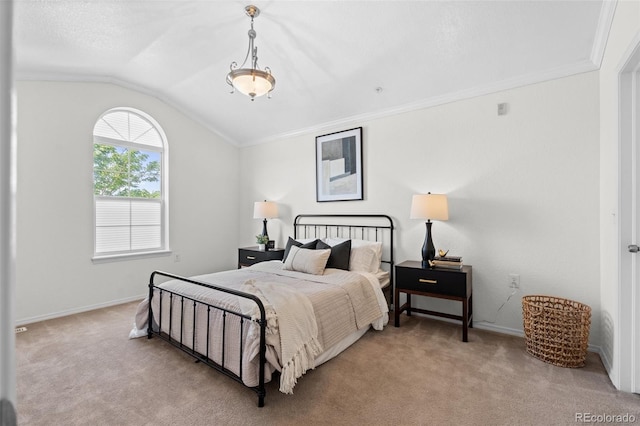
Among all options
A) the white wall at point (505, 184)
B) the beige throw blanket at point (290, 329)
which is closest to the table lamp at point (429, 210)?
the white wall at point (505, 184)

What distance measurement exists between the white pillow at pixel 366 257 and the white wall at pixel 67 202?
9.14 feet

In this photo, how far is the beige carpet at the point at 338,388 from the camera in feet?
6.10

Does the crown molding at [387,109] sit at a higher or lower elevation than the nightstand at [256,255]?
higher

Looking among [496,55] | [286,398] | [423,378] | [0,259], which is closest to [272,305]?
[286,398]

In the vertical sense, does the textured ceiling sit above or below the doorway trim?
above

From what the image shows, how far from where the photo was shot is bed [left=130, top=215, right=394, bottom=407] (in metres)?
2.02

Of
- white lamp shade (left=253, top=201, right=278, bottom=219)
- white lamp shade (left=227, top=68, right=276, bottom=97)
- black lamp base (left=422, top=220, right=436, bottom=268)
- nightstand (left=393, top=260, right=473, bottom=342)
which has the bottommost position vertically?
nightstand (left=393, top=260, right=473, bottom=342)

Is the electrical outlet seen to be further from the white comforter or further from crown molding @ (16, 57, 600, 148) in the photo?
crown molding @ (16, 57, 600, 148)

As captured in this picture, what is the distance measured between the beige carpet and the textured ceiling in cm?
261

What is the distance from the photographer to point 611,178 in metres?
2.30

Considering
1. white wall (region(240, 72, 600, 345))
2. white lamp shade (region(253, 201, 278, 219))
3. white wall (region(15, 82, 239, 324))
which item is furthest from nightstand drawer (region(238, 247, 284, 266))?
white wall (region(240, 72, 600, 345))

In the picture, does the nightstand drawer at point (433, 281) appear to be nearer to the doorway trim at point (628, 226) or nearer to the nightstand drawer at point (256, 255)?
the doorway trim at point (628, 226)

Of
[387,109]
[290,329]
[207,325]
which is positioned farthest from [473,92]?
[207,325]
